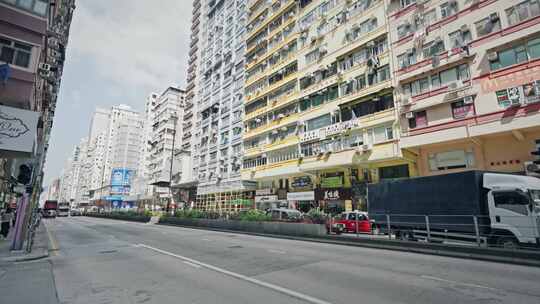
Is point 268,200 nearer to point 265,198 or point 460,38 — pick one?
point 265,198

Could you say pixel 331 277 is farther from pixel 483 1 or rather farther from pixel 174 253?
pixel 483 1

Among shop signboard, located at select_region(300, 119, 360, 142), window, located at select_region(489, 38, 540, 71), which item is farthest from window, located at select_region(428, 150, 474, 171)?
shop signboard, located at select_region(300, 119, 360, 142)

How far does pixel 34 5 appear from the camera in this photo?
15.7m

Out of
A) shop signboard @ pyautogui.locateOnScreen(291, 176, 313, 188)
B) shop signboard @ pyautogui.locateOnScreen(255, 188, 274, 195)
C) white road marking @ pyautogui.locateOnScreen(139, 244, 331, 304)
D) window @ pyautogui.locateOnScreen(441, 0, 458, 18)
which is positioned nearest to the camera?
white road marking @ pyautogui.locateOnScreen(139, 244, 331, 304)

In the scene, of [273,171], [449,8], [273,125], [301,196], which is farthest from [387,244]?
[273,125]

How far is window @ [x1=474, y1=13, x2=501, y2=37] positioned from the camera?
754 inches

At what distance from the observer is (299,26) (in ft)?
118

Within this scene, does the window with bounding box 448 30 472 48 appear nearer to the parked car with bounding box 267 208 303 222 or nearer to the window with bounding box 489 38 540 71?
the window with bounding box 489 38 540 71

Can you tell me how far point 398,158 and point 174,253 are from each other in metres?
19.2

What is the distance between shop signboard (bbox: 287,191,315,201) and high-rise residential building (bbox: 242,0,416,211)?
0.11m

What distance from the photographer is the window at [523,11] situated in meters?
17.7

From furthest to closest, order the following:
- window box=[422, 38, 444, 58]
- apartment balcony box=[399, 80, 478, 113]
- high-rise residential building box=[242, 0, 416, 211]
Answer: high-rise residential building box=[242, 0, 416, 211], window box=[422, 38, 444, 58], apartment balcony box=[399, 80, 478, 113]

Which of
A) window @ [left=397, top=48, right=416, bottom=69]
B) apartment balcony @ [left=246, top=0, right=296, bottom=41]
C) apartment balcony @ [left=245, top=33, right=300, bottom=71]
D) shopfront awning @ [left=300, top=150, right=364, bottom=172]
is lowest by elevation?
shopfront awning @ [left=300, top=150, right=364, bottom=172]

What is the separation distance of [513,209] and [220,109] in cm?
4534
